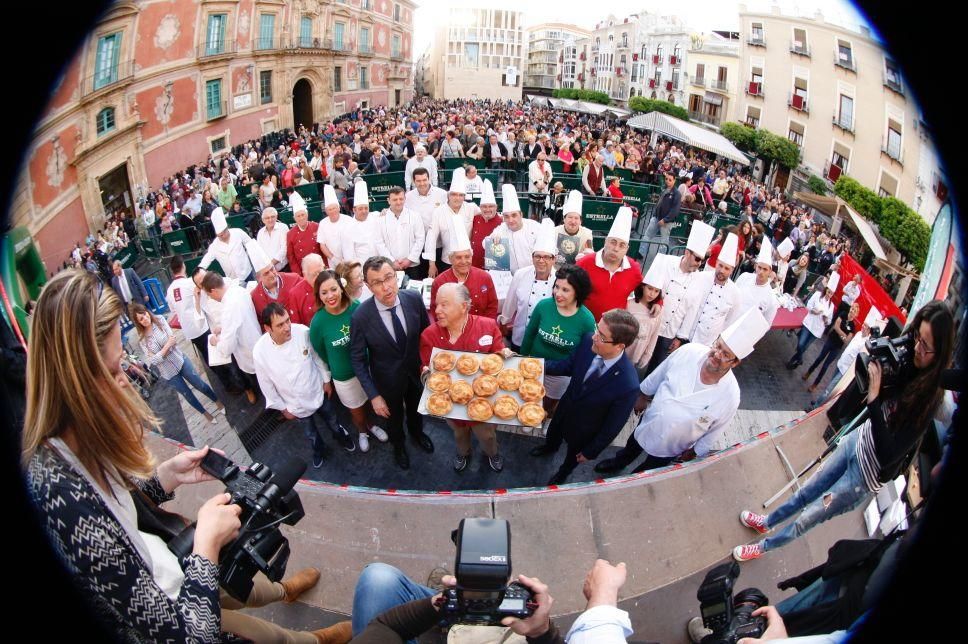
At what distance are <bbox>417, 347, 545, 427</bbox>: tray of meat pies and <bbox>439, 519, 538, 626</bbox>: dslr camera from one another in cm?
170

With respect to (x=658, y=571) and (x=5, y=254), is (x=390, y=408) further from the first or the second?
(x=5, y=254)

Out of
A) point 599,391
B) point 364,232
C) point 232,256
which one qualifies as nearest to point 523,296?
point 599,391

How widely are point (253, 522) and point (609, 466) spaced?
324 cm

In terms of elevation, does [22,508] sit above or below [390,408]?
above

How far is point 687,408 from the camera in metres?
2.95

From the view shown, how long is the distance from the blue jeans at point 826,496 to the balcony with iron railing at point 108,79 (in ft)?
11.3

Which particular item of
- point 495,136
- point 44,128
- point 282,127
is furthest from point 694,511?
point 495,136

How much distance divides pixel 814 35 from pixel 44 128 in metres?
2.92

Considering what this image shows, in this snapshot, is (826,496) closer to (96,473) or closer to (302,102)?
(96,473)

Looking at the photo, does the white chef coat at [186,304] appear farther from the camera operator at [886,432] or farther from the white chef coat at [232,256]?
the camera operator at [886,432]

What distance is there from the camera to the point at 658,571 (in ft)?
7.54

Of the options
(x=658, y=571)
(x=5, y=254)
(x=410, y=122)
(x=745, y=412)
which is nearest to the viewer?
(x=5, y=254)


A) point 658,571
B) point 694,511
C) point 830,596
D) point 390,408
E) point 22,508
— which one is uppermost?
point 22,508

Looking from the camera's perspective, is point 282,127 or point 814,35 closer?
point 814,35
